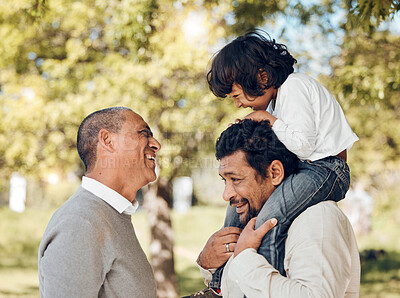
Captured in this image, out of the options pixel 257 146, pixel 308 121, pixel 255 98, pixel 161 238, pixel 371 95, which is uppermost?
pixel 371 95

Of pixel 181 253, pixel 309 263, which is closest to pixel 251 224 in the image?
pixel 309 263

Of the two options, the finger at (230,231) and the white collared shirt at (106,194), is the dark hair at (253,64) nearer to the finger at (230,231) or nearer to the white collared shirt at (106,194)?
the finger at (230,231)

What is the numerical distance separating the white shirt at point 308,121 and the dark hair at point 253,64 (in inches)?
3.2

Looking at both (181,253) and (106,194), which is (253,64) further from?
(181,253)

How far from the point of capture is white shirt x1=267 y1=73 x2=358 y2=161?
228 cm

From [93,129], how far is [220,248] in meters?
0.91

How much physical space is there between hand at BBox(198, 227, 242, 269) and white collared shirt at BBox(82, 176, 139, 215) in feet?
1.58

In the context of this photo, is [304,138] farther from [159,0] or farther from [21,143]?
[21,143]

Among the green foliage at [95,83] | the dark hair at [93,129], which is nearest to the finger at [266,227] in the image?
the dark hair at [93,129]

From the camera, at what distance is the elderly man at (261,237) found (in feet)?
6.21

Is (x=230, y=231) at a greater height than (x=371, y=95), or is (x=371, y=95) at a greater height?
(x=371, y=95)

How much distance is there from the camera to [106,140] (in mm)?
2453

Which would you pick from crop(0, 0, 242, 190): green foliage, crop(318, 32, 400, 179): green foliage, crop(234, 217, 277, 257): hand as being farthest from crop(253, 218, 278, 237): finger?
crop(0, 0, 242, 190): green foliage

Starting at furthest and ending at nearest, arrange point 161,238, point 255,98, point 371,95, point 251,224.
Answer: point 161,238 → point 371,95 → point 255,98 → point 251,224
